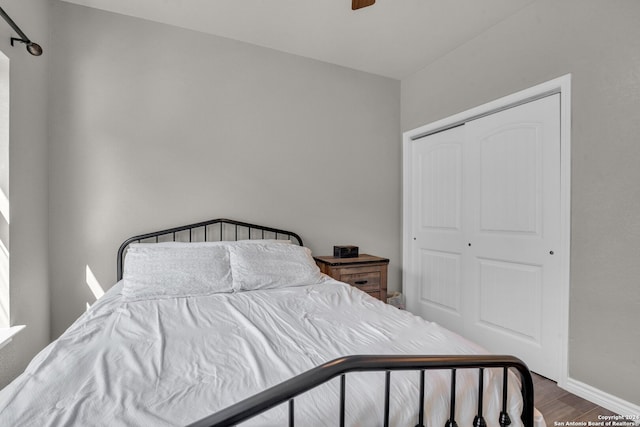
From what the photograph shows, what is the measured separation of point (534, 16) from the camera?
2244mm

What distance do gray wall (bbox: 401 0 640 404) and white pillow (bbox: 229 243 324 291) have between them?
5.78ft

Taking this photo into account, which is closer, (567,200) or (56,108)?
(567,200)

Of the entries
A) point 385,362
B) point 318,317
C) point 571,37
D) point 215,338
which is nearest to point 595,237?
point 571,37

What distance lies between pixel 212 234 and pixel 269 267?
745 mm

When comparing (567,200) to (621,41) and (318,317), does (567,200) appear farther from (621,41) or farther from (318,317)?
(318,317)

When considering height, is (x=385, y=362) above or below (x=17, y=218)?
below

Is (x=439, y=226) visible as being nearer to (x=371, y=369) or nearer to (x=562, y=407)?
(x=562, y=407)

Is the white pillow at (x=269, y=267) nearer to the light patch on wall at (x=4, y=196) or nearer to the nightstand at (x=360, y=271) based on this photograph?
the nightstand at (x=360, y=271)

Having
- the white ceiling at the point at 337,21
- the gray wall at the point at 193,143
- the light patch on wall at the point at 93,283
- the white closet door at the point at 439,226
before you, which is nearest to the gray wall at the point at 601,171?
the white ceiling at the point at 337,21

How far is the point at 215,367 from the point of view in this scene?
3.52 feet

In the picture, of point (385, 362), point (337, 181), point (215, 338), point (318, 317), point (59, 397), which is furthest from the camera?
point (337, 181)

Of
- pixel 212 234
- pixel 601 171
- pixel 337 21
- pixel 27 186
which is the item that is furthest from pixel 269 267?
pixel 601 171

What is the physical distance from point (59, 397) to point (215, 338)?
53 cm

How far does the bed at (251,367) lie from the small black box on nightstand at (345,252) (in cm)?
92
